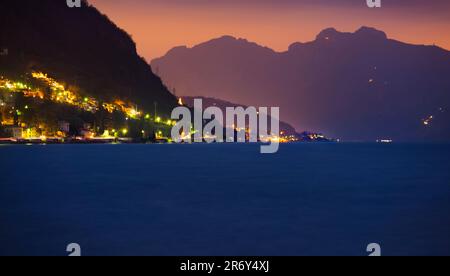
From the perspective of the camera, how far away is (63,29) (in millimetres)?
192875

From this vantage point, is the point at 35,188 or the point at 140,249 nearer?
the point at 140,249

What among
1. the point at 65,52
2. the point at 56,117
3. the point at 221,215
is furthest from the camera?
the point at 65,52

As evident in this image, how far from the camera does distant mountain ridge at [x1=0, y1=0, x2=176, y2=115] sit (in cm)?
17175

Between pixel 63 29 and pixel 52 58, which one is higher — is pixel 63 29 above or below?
above

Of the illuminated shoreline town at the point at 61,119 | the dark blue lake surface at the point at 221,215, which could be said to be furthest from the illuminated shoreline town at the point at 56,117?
the dark blue lake surface at the point at 221,215

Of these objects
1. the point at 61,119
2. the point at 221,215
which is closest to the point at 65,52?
the point at 61,119

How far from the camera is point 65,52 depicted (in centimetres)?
18588

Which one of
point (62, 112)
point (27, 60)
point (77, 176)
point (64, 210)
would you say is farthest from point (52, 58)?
point (64, 210)

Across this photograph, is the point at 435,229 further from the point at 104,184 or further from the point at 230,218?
the point at 104,184

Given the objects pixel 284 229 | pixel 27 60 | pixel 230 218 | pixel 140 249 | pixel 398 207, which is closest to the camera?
pixel 140 249

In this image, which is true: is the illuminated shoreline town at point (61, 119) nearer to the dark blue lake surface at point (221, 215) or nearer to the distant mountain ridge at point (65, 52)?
the distant mountain ridge at point (65, 52)

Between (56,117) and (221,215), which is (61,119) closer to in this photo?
(56,117)

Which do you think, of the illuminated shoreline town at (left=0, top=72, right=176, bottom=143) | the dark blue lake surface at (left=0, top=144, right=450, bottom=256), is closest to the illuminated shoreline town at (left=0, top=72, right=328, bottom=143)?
the illuminated shoreline town at (left=0, top=72, right=176, bottom=143)
